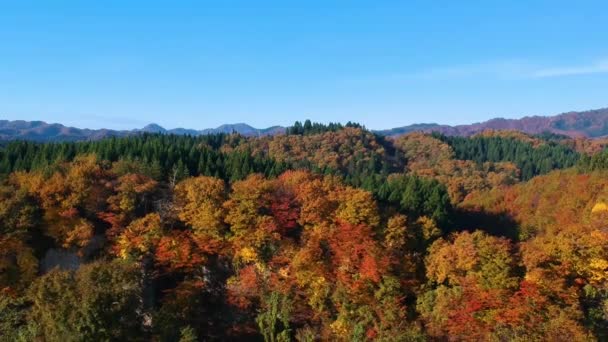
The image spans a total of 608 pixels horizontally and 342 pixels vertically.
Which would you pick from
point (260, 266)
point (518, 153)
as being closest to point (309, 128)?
point (518, 153)

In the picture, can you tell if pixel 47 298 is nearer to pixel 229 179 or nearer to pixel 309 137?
pixel 229 179

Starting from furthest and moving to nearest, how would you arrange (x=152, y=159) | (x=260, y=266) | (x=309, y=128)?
1. (x=309, y=128)
2. (x=152, y=159)
3. (x=260, y=266)

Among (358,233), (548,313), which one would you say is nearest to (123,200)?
(358,233)

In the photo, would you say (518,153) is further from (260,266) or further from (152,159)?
(260,266)

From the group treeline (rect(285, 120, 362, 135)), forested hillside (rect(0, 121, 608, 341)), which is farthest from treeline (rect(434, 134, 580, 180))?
forested hillside (rect(0, 121, 608, 341))

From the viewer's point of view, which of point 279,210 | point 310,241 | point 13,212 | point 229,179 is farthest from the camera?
point 229,179

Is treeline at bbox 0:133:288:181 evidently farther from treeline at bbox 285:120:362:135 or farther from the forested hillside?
treeline at bbox 285:120:362:135
